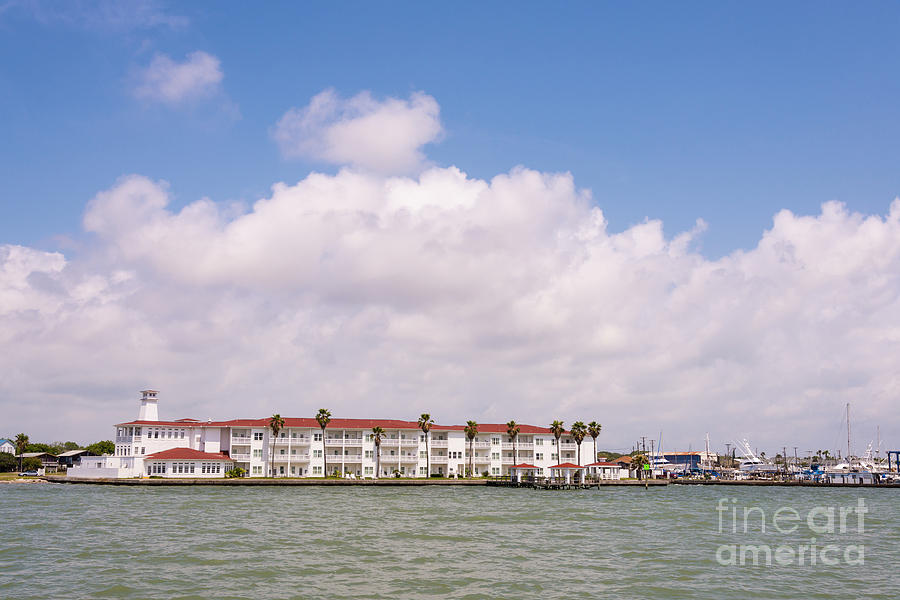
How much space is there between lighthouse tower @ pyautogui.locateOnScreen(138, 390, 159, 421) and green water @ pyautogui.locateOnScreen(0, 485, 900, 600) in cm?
3981

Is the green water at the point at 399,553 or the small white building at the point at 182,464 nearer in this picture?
the green water at the point at 399,553

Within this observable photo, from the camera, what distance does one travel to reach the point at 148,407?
334 feet

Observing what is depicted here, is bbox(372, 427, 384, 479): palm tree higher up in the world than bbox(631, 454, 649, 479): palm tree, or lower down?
higher up

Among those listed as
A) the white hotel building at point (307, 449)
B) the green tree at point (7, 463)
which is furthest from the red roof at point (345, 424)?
the green tree at point (7, 463)

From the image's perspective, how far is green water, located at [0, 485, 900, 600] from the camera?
2742 cm

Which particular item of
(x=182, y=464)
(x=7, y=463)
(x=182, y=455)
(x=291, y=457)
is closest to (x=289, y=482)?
(x=291, y=457)

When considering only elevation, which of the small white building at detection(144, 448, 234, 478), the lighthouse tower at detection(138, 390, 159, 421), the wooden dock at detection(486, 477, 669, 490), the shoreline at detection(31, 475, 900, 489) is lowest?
A: the wooden dock at detection(486, 477, 669, 490)

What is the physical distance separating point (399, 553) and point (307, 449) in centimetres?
7178

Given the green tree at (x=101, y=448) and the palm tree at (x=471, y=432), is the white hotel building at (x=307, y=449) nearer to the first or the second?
the palm tree at (x=471, y=432)

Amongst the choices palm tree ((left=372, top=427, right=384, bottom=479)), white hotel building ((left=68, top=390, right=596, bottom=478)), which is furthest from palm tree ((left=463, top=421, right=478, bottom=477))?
palm tree ((left=372, top=427, right=384, bottom=479))

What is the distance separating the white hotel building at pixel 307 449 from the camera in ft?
309

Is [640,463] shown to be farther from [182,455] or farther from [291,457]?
[182,455]

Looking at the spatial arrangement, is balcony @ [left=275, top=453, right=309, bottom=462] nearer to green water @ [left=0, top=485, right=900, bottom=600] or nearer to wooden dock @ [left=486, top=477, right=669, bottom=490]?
wooden dock @ [left=486, top=477, right=669, bottom=490]

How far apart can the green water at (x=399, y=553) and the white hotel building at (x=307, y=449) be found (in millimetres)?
33382
